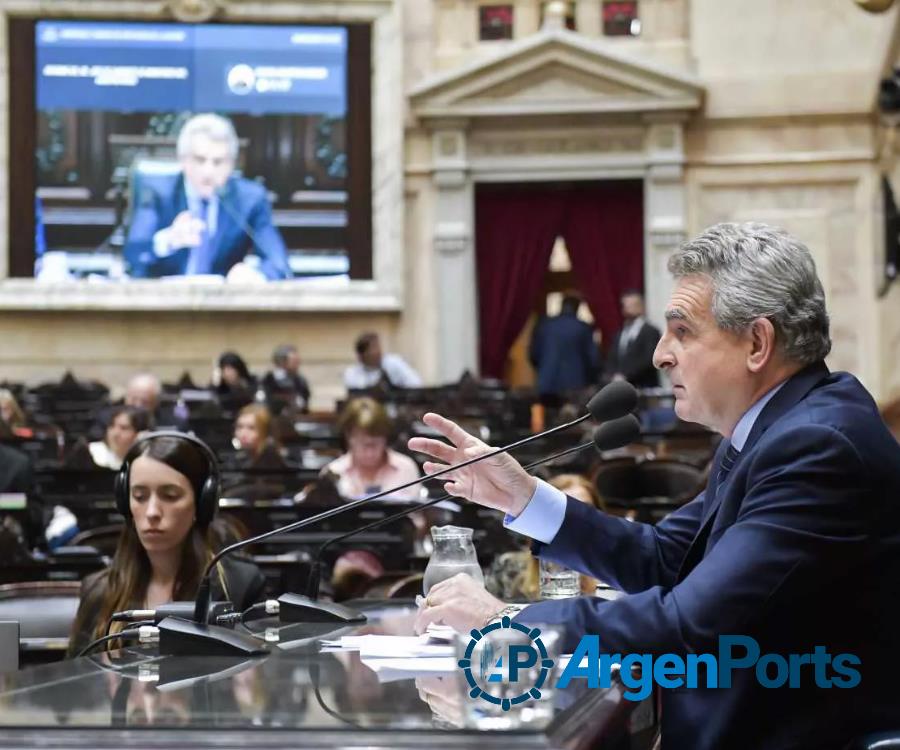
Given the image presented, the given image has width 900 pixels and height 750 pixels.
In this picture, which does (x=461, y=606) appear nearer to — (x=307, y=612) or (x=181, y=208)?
(x=307, y=612)

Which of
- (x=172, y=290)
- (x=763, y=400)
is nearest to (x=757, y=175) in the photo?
(x=172, y=290)

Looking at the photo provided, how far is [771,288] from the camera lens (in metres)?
2.17

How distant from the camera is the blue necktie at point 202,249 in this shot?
627 inches

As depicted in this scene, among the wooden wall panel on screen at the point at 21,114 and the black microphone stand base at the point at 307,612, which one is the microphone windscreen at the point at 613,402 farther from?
the wooden wall panel on screen at the point at 21,114

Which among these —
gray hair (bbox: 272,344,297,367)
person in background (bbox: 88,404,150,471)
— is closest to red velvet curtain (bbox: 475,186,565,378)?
gray hair (bbox: 272,344,297,367)

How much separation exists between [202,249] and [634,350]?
4.85 m

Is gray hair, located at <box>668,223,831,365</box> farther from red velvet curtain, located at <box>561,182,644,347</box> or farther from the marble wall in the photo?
red velvet curtain, located at <box>561,182,644,347</box>

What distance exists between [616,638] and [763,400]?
452mm

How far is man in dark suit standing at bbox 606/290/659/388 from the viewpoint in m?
13.7

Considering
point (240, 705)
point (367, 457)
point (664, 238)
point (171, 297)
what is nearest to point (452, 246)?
point (664, 238)

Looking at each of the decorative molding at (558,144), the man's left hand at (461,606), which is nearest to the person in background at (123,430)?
the man's left hand at (461,606)

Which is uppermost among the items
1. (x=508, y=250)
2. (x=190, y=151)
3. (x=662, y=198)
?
(x=190, y=151)

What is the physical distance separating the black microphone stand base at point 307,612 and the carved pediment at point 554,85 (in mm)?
13697

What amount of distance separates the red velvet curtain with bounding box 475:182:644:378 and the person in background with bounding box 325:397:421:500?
30.9 ft
